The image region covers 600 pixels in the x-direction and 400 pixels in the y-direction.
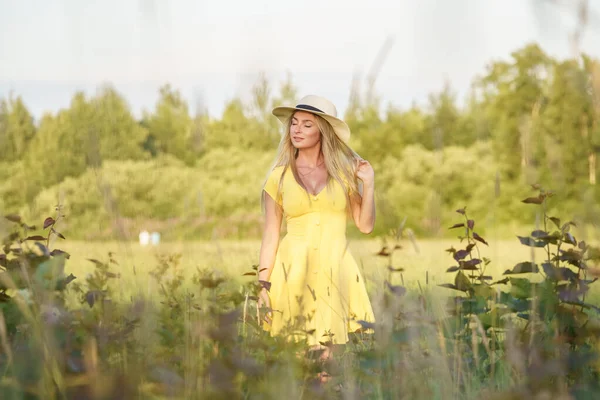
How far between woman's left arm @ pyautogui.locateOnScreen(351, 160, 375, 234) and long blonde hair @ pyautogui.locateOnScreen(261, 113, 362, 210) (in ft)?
0.15

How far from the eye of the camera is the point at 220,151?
1046 inches

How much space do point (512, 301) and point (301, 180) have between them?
1600 millimetres

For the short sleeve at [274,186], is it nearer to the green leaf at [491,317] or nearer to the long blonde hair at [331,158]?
the long blonde hair at [331,158]

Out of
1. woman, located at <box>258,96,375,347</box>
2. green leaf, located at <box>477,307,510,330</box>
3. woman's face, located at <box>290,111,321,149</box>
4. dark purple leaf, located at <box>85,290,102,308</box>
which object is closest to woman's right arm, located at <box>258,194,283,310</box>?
woman, located at <box>258,96,375,347</box>

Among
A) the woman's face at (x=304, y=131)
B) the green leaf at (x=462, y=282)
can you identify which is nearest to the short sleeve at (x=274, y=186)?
the woman's face at (x=304, y=131)

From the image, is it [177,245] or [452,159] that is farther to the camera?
[452,159]

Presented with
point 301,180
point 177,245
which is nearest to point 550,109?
point 301,180

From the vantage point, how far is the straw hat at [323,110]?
4.57m

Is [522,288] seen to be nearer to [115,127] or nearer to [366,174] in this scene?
[366,174]

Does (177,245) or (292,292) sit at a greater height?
(177,245)

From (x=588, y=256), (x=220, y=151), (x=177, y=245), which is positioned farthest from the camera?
(x=220, y=151)

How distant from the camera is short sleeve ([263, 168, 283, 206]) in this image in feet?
15.2

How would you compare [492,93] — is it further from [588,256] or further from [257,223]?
[588,256]

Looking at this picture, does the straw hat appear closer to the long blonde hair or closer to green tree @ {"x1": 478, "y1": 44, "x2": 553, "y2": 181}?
the long blonde hair
